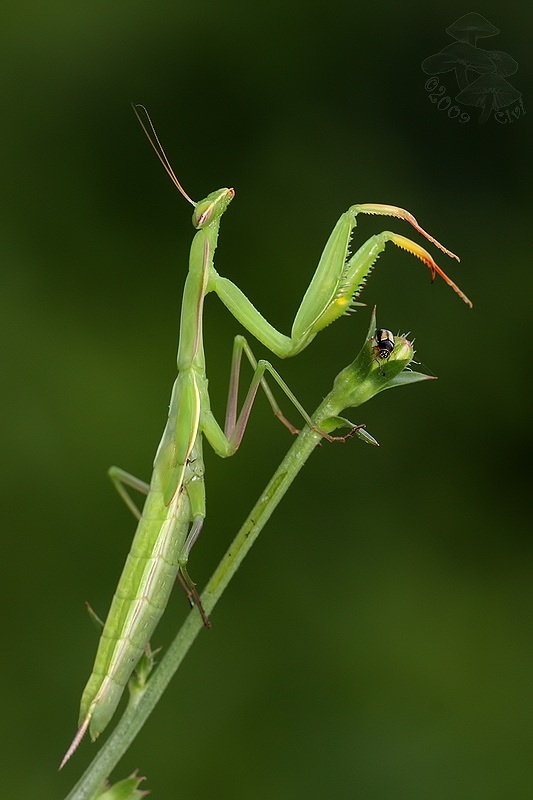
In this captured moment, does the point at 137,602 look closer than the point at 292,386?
Yes

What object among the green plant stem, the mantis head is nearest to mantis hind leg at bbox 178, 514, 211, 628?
the green plant stem

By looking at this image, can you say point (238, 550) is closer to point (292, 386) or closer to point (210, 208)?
point (210, 208)

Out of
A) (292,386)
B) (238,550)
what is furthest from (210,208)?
(292,386)

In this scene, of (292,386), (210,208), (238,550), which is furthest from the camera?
(292,386)

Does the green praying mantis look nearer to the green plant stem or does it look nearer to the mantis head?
the mantis head

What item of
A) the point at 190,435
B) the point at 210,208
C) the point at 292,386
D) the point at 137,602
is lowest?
the point at 292,386

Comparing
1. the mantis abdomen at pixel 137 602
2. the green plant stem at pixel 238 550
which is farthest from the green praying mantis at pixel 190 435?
the green plant stem at pixel 238 550

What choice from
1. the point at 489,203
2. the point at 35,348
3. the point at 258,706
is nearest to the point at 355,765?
the point at 258,706
